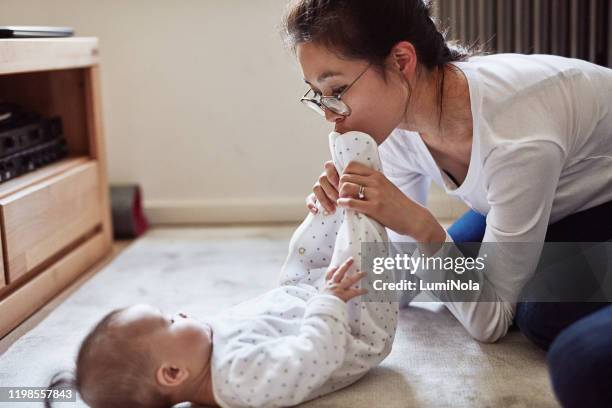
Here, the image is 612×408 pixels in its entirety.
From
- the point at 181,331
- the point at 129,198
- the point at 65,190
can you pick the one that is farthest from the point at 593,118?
the point at 129,198

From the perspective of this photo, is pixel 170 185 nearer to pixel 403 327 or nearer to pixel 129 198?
pixel 129 198

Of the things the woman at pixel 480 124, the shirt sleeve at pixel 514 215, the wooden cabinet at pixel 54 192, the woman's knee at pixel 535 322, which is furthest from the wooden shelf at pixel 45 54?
the woman's knee at pixel 535 322

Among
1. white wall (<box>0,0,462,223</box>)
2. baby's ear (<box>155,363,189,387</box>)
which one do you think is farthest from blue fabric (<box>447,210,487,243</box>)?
white wall (<box>0,0,462,223</box>)

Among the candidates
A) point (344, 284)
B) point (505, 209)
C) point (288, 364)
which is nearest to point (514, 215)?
point (505, 209)

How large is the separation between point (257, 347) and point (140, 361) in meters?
0.17

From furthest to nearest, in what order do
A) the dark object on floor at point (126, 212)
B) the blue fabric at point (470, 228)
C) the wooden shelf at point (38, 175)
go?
1. the dark object on floor at point (126, 212)
2. the wooden shelf at point (38, 175)
3. the blue fabric at point (470, 228)

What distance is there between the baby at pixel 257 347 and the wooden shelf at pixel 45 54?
0.72m

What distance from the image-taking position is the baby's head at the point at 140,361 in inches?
41.1

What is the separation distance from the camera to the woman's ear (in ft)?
3.98

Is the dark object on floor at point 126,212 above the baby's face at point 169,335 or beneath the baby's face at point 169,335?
beneath

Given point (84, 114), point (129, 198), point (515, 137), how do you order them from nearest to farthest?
point (515, 137)
point (84, 114)
point (129, 198)

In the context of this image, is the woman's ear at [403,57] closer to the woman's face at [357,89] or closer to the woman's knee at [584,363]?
the woman's face at [357,89]

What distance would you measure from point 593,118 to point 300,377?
0.66m

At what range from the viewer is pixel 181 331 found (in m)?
1.11
